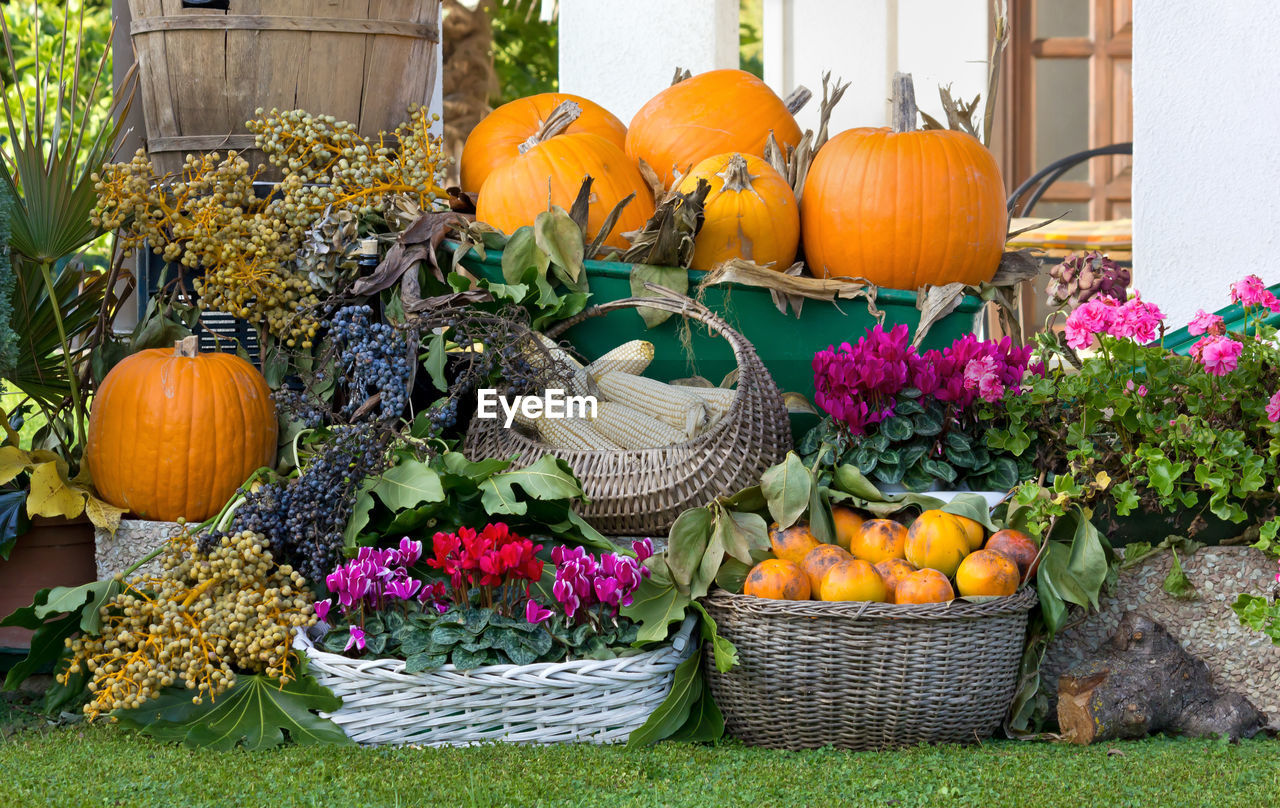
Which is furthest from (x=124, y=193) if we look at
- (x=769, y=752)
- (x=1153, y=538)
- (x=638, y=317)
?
A: (x=1153, y=538)

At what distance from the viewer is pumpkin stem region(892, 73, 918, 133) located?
3.33m

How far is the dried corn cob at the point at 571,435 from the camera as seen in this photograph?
8.98 ft

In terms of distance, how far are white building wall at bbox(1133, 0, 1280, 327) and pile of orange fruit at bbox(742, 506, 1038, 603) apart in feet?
7.30

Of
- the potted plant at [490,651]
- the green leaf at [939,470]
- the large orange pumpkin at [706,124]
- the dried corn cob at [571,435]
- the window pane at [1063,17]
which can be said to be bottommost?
the potted plant at [490,651]

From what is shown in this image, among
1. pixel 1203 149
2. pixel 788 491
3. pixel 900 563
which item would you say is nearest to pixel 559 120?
pixel 788 491

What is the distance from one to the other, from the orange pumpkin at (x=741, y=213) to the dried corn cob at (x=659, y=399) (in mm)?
461

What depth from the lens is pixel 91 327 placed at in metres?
3.21

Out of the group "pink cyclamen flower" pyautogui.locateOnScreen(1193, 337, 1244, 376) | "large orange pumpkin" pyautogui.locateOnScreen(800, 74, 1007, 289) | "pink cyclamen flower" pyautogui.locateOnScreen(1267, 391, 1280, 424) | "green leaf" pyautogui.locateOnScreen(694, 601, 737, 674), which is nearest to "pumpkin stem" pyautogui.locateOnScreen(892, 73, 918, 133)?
"large orange pumpkin" pyautogui.locateOnScreen(800, 74, 1007, 289)

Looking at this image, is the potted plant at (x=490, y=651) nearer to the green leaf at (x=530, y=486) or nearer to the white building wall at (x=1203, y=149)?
the green leaf at (x=530, y=486)

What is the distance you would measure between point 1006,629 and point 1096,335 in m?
0.65

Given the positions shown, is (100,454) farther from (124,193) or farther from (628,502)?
(628,502)

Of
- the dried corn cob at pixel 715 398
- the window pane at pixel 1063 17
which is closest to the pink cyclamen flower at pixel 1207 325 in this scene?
the dried corn cob at pixel 715 398

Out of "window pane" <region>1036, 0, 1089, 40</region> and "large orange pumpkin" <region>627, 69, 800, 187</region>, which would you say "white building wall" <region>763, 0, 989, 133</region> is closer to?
"window pane" <region>1036, 0, 1089, 40</region>

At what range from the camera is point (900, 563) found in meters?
2.29
